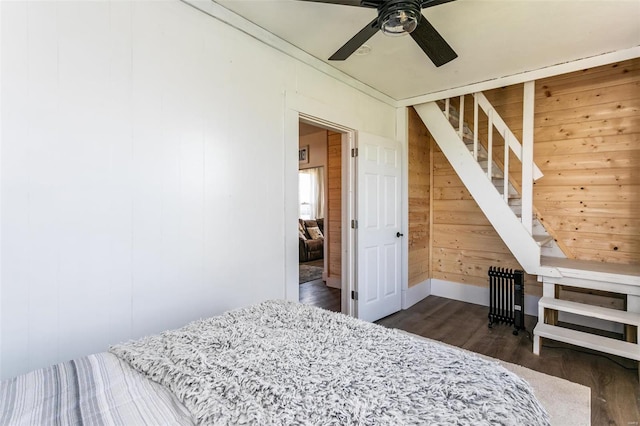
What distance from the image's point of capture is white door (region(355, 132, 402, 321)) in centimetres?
326

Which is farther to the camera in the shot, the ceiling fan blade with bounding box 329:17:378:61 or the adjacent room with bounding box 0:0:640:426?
the ceiling fan blade with bounding box 329:17:378:61

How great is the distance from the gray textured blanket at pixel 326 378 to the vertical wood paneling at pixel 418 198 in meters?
2.96

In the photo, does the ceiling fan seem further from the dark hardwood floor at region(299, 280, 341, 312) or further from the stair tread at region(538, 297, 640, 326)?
the dark hardwood floor at region(299, 280, 341, 312)

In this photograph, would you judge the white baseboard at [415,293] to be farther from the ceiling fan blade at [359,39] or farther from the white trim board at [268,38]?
the ceiling fan blade at [359,39]

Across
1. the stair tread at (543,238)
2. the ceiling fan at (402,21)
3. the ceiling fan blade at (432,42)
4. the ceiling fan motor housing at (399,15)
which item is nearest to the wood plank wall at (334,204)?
the stair tread at (543,238)

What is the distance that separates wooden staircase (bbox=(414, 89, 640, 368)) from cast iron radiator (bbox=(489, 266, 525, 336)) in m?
0.33

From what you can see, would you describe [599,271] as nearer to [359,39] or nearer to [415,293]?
[415,293]

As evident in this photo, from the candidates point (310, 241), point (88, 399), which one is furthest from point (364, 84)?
point (310, 241)

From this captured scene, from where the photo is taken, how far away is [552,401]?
6.50ft

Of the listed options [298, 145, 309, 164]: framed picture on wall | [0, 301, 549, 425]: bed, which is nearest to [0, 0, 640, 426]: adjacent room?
[0, 301, 549, 425]: bed

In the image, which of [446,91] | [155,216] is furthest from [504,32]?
[155,216]

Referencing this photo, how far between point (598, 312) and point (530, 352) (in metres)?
0.62

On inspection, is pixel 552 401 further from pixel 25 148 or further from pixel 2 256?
pixel 25 148

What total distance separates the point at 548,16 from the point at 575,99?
1767 mm
